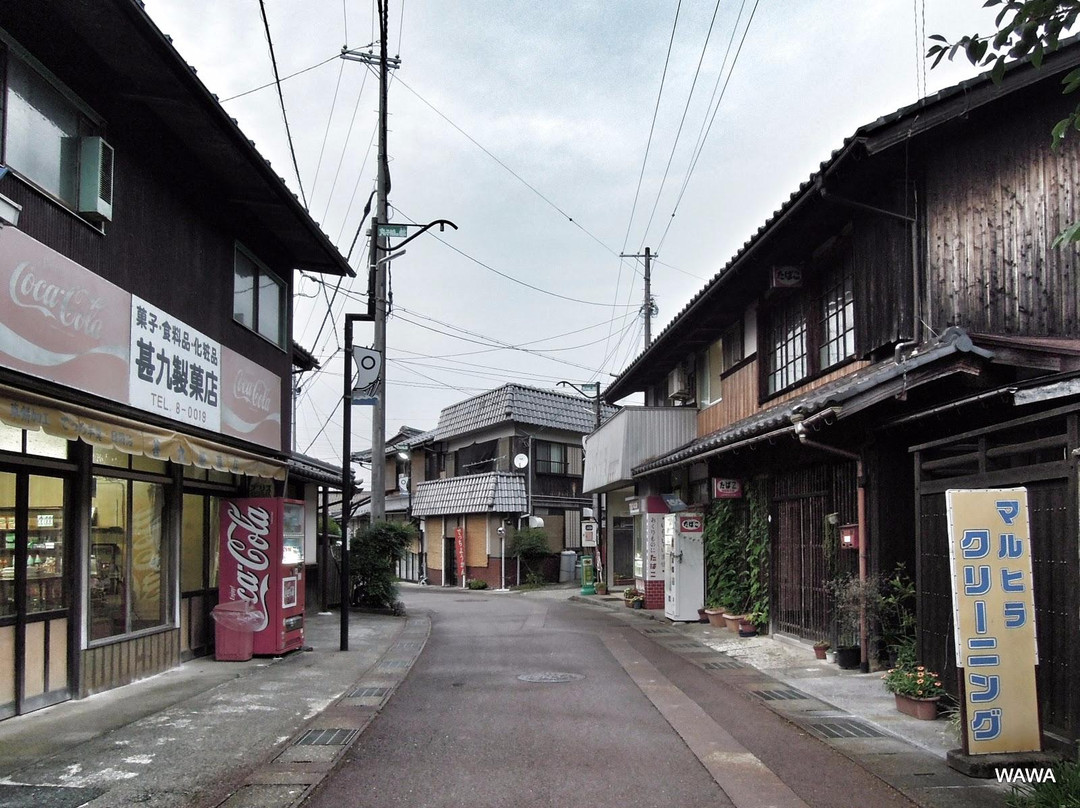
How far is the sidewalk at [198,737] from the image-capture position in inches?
248

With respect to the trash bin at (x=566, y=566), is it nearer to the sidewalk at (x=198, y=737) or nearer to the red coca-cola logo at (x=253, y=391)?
the red coca-cola logo at (x=253, y=391)

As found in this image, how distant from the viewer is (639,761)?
282 inches

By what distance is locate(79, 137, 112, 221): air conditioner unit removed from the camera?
355 inches

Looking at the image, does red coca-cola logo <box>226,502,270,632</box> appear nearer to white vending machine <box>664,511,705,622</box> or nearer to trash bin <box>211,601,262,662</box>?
trash bin <box>211,601,262,662</box>

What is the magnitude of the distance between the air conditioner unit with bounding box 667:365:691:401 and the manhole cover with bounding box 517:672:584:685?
11109 mm

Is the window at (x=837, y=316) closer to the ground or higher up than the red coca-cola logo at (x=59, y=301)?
higher up

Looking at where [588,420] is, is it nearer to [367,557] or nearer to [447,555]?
[447,555]

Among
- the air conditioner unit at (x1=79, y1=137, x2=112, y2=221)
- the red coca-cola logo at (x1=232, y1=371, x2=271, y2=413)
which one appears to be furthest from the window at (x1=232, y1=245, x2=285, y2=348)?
the air conditioner unit at (x1=79, y1=137, x2=112, y2=221)

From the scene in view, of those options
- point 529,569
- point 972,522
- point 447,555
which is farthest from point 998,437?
point 447,555

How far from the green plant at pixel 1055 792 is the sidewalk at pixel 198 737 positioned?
4.66 m

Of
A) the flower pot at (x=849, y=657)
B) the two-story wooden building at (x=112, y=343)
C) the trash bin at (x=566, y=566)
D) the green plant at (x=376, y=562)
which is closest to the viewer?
the two-story wooden building at (x=112, y=343)

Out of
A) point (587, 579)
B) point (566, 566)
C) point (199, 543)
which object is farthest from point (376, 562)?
point (566, 566)

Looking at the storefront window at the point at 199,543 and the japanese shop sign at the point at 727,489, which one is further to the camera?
the japanese shop sign at the point at 727,489

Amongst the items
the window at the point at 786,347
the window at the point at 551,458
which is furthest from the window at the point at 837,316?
the window at the point at 551,458
